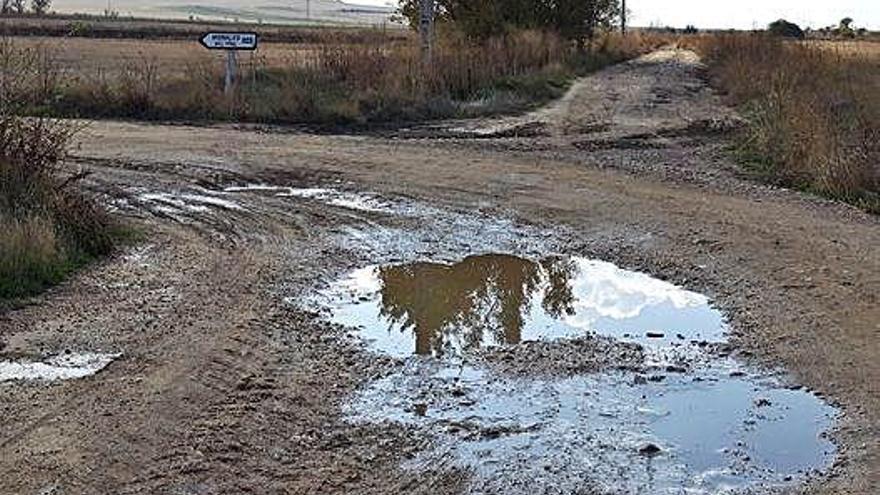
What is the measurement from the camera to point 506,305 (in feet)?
30.3

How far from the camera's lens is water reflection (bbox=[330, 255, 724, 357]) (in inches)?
326

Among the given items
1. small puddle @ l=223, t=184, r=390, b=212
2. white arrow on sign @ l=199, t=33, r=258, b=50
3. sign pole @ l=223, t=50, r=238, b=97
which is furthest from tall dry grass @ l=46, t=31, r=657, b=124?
small puddle @ l=223, t=184, r=390, b=212

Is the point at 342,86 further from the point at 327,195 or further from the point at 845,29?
the point at 845,29

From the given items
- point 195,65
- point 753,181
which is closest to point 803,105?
point 753,181

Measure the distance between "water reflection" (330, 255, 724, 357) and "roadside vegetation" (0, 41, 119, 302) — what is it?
2.24 m

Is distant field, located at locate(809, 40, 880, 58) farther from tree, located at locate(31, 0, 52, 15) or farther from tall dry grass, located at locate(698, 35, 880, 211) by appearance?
tree, located at locate(31, 0, 52, 15)

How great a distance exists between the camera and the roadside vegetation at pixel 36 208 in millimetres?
→ 8922

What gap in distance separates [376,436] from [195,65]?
21418 millimetres

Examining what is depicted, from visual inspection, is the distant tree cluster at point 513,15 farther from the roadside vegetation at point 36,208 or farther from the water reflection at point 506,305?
the water reflection at point 506,305

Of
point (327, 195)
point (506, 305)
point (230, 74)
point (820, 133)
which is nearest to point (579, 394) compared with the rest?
point (506, 305)

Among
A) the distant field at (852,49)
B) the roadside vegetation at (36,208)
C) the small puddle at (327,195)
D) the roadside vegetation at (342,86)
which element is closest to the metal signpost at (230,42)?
the roadside vegetation at (342,86)

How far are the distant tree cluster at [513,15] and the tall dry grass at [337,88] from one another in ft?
17.0

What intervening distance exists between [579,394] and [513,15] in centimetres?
3200

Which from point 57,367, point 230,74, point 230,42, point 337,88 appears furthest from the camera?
point 337,88
